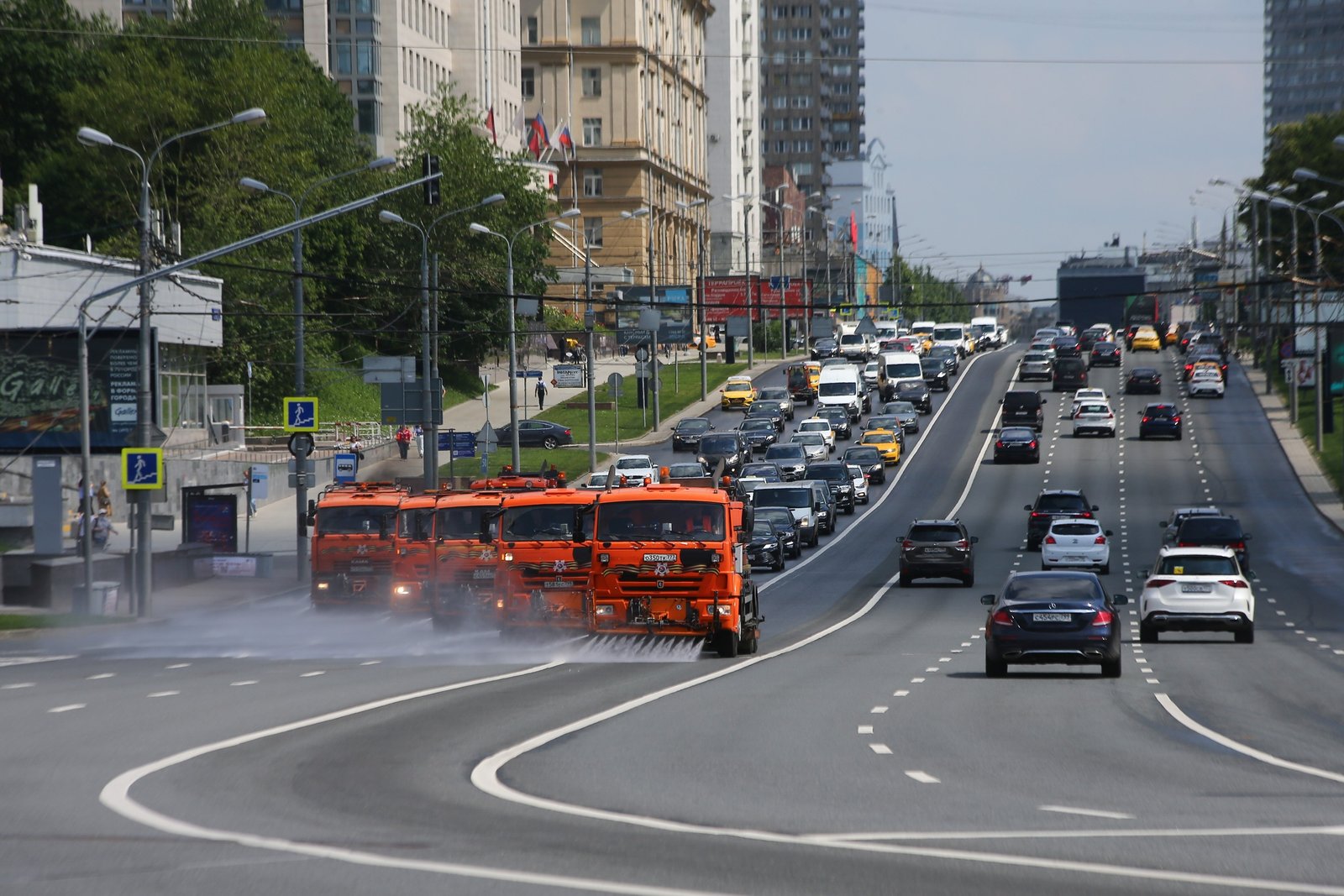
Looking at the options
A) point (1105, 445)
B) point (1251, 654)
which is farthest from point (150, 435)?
point (1105, 445)

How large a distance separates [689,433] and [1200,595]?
50437 mm

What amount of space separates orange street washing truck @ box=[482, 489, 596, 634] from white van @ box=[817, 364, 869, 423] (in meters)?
61.0

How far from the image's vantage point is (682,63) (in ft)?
561

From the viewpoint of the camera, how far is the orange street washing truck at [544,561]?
27625 mm

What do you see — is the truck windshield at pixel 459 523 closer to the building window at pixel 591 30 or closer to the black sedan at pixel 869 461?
the black sedan at pixel 869 461

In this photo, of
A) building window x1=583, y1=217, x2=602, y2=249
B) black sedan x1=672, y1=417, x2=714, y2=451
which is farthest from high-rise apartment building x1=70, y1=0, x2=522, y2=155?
black sedan x1=672, y1=417, x2=714, y2=451

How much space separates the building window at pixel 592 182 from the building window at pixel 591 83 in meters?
6.06

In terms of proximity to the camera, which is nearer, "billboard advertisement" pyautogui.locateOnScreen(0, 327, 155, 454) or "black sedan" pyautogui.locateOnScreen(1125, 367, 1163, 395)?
"billboard advertisement" pyautogui.locateOnScreen(0, 327, 155, 454)

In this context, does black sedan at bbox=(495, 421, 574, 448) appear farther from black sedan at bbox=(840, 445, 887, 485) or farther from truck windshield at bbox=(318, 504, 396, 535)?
truck windshield at bbox=(318, 504, 396, 535)

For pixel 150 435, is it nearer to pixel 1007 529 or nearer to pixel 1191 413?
pixel 1007 529

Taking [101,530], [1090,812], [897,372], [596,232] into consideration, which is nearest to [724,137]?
[596,232]

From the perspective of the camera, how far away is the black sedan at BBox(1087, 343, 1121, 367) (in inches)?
4496

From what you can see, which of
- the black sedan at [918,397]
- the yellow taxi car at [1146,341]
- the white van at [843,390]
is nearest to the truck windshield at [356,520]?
the white van at [843,390]

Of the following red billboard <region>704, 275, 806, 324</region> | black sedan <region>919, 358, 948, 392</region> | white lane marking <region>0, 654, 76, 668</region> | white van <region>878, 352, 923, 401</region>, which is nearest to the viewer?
white lane marking <region>0, 654, 76, 668</region>
